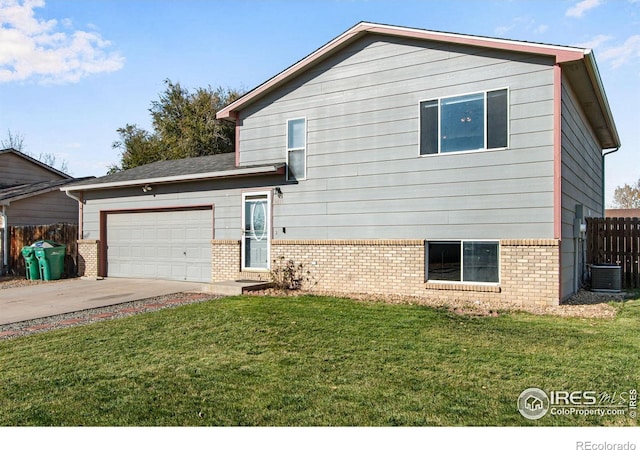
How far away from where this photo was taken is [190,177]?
12930 millimetres

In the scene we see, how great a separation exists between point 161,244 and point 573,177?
37.4ft

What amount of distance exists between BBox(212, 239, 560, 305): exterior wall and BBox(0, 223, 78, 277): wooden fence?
260 inches

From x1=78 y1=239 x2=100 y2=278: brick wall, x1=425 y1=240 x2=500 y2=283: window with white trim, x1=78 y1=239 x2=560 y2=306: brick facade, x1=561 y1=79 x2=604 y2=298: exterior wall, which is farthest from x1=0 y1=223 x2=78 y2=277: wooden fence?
x1=561 y1=79 x2=604 y2=298: exterior wall

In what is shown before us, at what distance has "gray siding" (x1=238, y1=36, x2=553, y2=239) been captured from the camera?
29.2ft

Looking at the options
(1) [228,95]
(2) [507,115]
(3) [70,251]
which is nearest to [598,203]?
(2) [507,115]

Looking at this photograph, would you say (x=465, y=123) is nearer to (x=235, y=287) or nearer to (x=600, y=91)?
(x=600, y=91)

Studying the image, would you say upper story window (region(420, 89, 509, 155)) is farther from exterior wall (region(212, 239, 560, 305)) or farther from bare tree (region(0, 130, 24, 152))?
bare tree (region(0, 130, 24, 152))

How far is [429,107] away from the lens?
393 inches

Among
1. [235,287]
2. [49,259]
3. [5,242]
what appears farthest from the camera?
[5,242]

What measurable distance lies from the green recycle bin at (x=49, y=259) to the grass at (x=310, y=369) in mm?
9321

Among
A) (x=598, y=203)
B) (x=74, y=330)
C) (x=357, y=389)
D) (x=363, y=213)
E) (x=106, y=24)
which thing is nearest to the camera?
(x=357, y=389)

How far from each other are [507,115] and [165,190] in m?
9.76

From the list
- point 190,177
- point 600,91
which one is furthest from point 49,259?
point 600,91

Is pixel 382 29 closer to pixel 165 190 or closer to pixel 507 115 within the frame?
pixel 507 115
